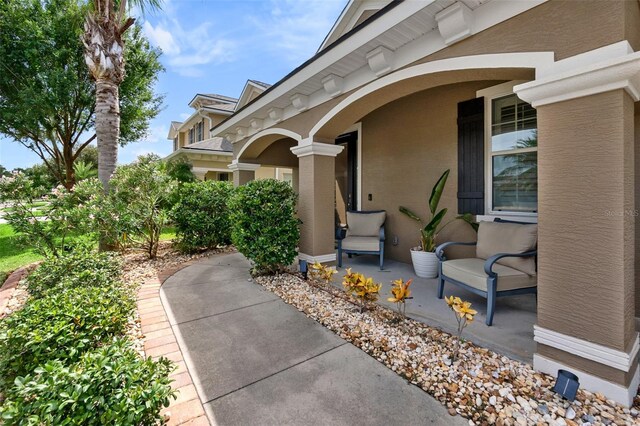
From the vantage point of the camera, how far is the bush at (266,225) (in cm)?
473

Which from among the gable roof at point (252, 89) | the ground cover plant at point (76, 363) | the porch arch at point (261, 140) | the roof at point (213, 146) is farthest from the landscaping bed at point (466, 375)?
the roof at point (213, 146)

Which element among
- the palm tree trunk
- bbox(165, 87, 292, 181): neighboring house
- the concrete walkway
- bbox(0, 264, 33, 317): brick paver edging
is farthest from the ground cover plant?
bbox(165, 87, 292, 181): neighboring house

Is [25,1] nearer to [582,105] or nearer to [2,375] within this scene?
[2,375]

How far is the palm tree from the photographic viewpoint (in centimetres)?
564

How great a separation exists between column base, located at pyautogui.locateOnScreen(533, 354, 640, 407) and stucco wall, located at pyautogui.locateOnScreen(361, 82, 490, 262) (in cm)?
270

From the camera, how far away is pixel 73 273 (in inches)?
138

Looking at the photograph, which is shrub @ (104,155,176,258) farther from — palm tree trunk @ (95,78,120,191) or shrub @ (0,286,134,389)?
shrub @ (0,286,134,389)

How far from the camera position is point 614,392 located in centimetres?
198

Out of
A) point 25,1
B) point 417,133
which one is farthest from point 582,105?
point 25,1

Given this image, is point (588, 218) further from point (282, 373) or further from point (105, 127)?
point (105, 127)

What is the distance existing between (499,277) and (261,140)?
5815 millimetres

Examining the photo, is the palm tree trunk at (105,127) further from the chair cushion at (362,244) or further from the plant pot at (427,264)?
the plant pot at (427,264)

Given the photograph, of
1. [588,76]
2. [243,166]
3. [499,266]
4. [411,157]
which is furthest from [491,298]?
[243,166]

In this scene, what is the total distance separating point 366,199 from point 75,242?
17.9 feet
